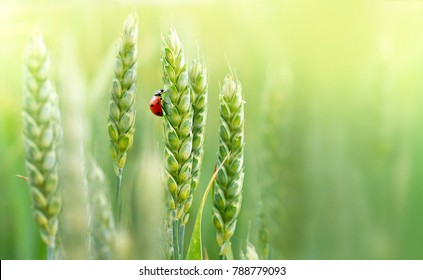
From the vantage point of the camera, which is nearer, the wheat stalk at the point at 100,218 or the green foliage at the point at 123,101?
the green foliage at the point at 123,101

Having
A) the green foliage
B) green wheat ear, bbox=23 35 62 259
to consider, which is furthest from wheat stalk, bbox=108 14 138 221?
green wheat ear, bbox=23 35 62 259

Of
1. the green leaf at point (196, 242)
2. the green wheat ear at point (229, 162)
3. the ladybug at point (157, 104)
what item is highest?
the ladybug at point (157, 104)

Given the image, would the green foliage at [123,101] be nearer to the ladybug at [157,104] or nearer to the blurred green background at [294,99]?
the ladybug at [157,104]

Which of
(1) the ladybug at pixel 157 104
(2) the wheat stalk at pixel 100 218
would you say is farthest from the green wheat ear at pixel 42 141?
(1) the ladybug at pixel 157 104

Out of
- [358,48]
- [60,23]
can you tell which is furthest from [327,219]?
[60,23]

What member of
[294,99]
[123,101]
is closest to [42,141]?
[123,101]
